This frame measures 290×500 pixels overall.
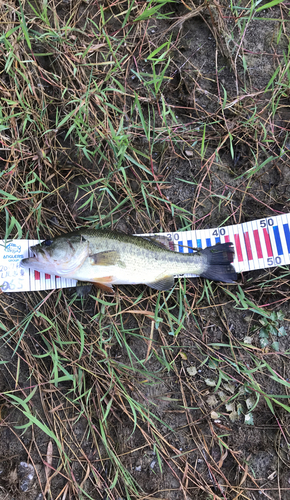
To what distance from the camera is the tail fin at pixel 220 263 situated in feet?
12.1

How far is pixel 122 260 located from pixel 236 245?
4.74ft

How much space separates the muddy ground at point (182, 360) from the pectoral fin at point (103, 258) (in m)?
0.50

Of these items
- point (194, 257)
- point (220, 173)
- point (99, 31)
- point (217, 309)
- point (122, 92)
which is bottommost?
point (217, 309)

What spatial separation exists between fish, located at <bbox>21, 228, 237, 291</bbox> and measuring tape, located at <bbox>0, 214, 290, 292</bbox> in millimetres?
164

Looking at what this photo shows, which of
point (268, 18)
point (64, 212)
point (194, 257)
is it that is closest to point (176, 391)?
point (194, 257)

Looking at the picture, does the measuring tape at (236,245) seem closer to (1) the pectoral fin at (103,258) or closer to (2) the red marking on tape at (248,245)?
(2) the red marking on tape at (248,245)

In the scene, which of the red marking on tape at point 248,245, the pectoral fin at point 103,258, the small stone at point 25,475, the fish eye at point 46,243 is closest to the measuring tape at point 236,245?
the red marking on tape at point 248,245

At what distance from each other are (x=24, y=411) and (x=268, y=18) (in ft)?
18.1

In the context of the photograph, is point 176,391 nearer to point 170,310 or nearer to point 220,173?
point 170,310

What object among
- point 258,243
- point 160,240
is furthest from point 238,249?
point 160,240

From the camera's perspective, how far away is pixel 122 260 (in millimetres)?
3502

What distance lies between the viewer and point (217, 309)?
390 cm

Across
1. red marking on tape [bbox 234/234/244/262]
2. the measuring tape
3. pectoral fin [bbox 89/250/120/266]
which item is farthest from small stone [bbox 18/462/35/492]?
red marking on tape [bbox 234/234/244/262]

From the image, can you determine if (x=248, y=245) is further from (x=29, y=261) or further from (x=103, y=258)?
(x=29, y=261)
